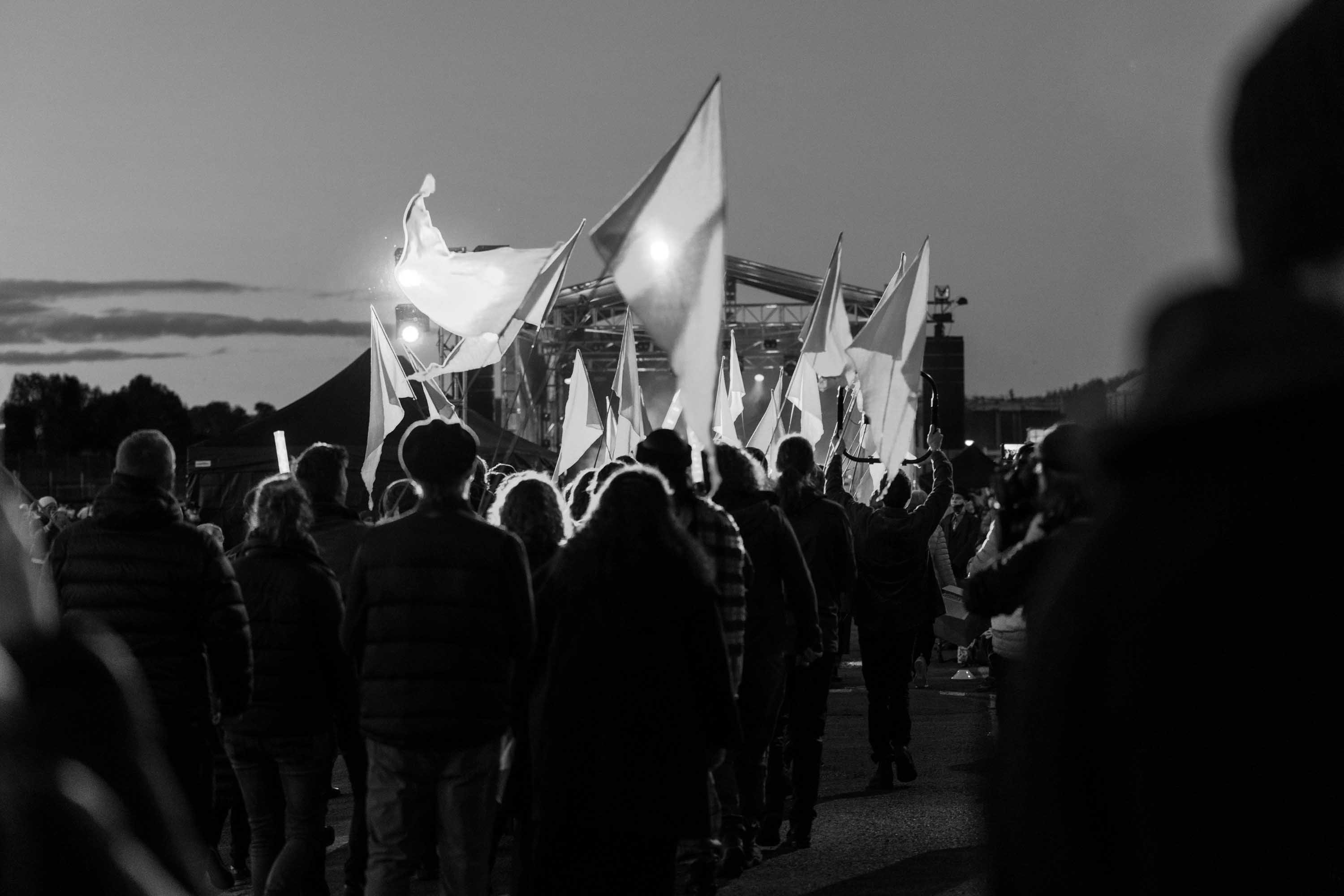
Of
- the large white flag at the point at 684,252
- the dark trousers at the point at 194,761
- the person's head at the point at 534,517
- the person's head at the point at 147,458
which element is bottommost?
the dark trousers at the point at 194,761

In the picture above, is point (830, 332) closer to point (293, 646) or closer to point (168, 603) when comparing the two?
point (293, 646)

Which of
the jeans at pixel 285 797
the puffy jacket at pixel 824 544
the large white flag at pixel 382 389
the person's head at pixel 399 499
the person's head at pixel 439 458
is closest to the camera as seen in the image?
the person's head at pixel 439 458

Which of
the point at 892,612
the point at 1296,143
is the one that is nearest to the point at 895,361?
the point at 892,612

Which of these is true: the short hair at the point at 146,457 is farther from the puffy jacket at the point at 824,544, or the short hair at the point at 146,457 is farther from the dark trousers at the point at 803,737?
the puffy jacket at the point at 824,544

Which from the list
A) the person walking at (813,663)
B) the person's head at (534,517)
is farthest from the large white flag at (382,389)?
the person's head at (534,517)

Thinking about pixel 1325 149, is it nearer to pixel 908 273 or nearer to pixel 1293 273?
pixel 1293 273

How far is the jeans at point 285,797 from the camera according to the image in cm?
608

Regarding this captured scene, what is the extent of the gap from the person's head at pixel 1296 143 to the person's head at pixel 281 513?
5.56m

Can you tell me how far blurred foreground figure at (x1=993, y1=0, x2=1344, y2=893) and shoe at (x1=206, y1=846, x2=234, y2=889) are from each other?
6483mm

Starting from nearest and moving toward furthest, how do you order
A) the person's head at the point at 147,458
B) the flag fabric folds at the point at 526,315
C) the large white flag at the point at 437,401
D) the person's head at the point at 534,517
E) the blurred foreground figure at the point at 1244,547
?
1. the blurred foreground figure at the point at 1244,547
2. the person's head at the point at 147,458
3. the person's head at the point at 534,517
4. the flag fabric folds at the point at 526,315
5. the large white flag at the point at 437,401

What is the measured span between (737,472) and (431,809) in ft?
8.97

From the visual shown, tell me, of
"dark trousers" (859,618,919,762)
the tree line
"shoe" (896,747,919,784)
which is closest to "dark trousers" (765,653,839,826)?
"dark trousers" (859,618,919,762)

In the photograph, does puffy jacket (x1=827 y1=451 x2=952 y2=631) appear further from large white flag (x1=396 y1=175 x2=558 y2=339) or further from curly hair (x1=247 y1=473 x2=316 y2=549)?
curly hair (x1=247 y1=473 x2=316 y2=549)

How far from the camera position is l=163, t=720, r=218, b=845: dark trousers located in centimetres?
561
